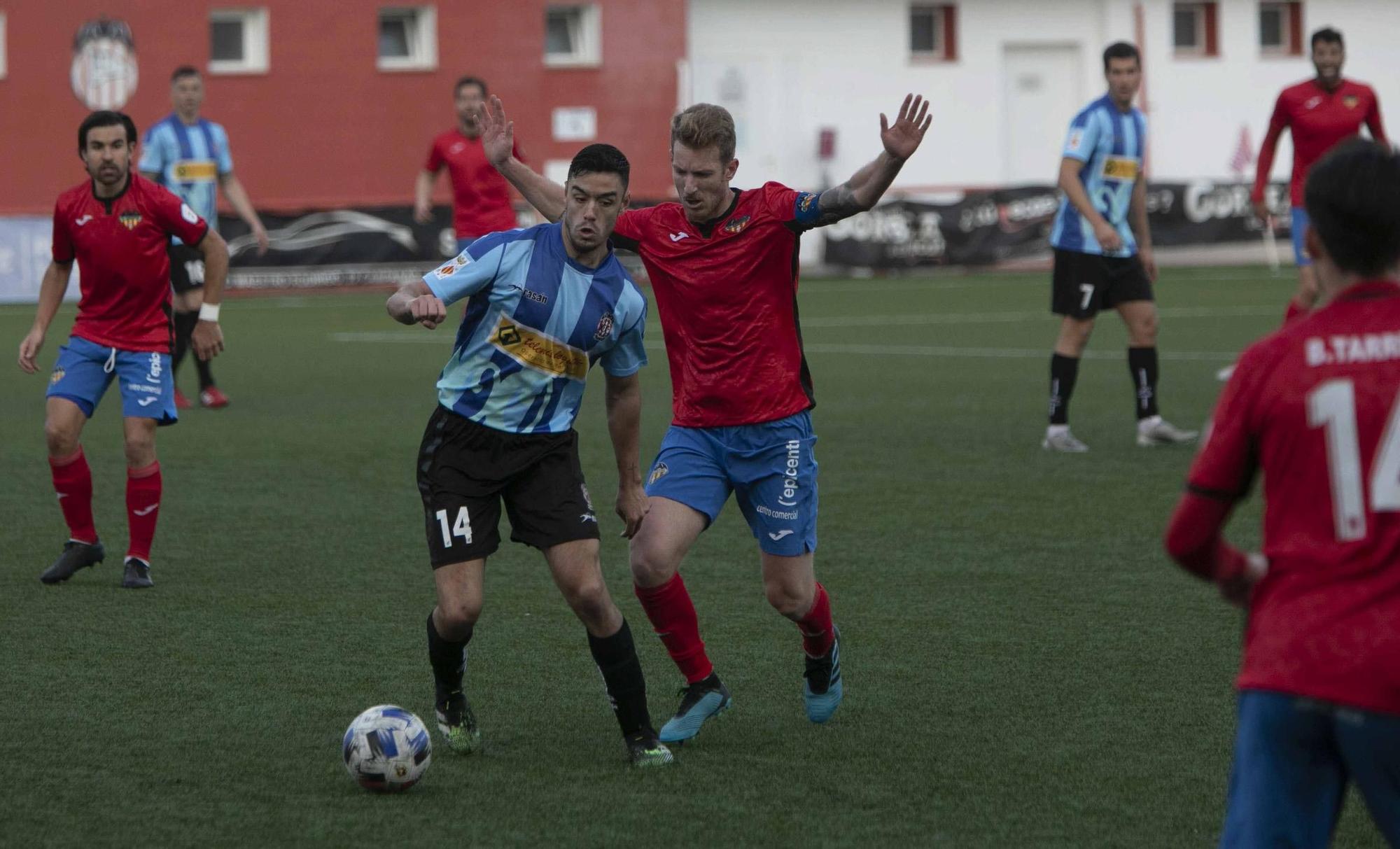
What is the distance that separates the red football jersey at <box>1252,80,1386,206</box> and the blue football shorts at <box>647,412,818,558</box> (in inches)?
273

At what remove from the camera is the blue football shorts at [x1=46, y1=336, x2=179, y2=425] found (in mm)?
6965

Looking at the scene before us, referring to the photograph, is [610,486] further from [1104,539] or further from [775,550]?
[775,550]

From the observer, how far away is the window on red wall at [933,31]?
107ft

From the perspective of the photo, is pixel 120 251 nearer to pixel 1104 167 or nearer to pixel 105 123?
pixel 105 123

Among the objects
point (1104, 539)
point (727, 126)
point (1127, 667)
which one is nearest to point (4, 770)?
point (727, 126)

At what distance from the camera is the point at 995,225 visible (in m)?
28.5

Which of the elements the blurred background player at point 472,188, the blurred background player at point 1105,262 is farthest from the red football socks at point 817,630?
the blurred background player at point 472,188

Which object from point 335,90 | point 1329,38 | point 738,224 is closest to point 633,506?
point 738,224

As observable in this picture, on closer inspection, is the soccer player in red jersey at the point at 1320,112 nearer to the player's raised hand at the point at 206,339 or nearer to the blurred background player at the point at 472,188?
the blurred background player at the point at 472,188

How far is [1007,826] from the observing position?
410 cm

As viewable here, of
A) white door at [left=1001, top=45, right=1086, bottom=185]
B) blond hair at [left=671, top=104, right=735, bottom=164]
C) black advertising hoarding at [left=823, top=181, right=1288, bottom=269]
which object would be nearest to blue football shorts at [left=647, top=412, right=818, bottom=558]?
blond hair at [left=671, top=104, right=735, bottom=164]

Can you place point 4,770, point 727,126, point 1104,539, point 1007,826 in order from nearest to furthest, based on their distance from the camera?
point 1007,826, point 4,770, point 727,126, point 1104,539

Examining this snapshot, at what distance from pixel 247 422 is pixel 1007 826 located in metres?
8.56

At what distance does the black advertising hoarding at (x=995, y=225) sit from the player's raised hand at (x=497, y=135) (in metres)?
22.4
